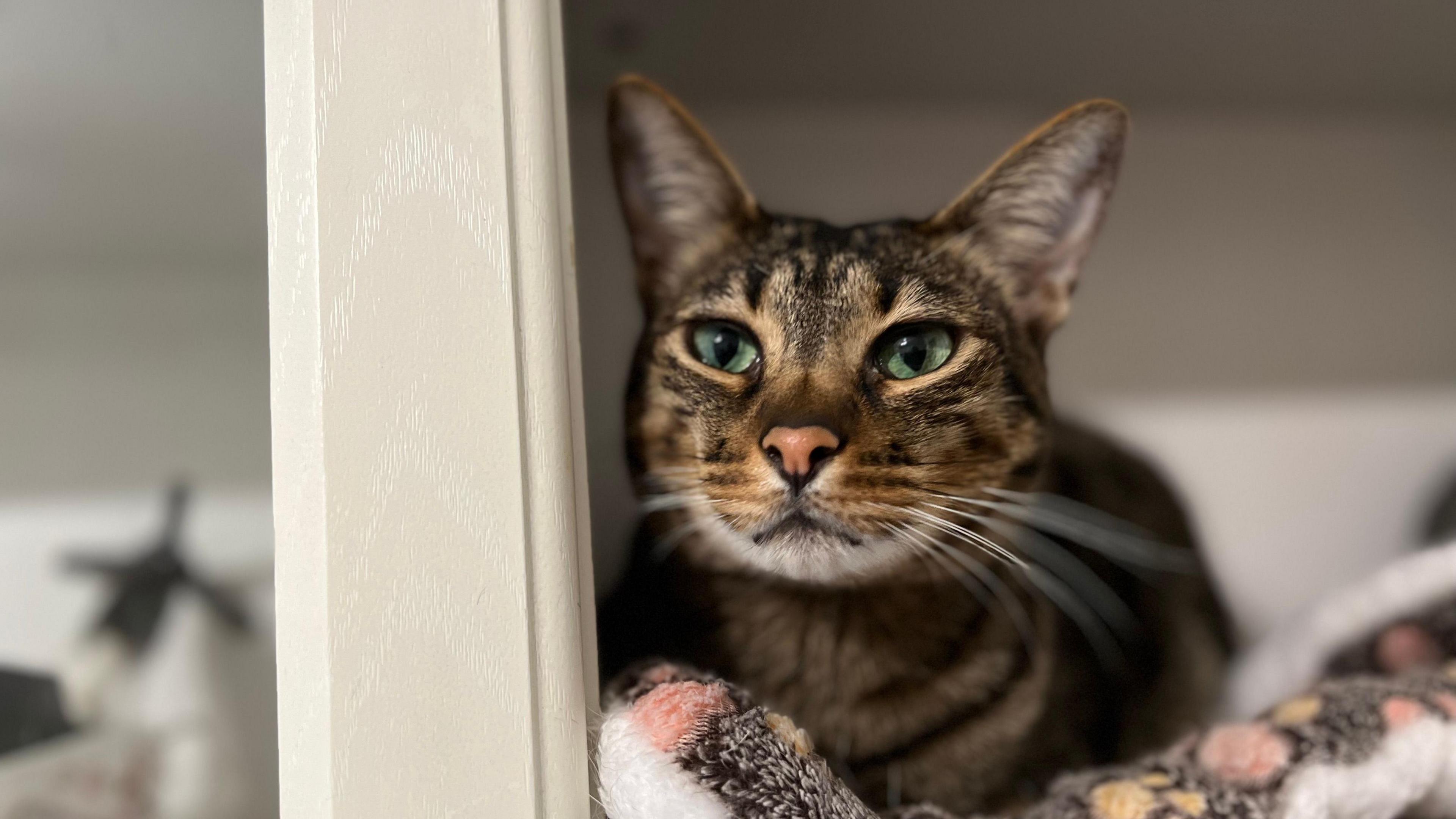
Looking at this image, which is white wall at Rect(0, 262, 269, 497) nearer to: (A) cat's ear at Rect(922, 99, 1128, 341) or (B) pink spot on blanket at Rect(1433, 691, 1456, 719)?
(A) cat's ear at Rect(922, 99, 1128, 341)

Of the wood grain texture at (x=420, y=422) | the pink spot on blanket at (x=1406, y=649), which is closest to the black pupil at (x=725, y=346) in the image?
the wood grain texture at (x=420, y=422)

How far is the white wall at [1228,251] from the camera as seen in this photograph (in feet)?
3.89

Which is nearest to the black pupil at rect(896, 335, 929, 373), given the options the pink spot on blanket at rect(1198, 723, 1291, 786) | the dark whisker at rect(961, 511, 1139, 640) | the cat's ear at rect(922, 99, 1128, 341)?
the cat's ear at rect(922, 99, 1128, 341)

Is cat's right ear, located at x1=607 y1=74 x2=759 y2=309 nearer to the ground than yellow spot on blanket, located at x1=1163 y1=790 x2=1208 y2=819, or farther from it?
farther from it

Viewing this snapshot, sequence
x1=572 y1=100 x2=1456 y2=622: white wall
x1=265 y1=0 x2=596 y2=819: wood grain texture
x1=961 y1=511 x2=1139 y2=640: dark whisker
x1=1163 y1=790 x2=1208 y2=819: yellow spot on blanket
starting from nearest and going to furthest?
1. x1=265 y1=0 x2=596 y2=819: wood grain texture
2. x1=1163 y1=790 x2=1208 y2=819: yellow spot on blanket
3. x1=961 y1=511 x2=1139 y2=640: dark whisker
4. x1=572 y1=100 x2=1456 y2=622: white wall

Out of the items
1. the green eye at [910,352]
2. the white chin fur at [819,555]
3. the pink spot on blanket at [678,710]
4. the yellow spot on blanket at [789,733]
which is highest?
the green eye at [910,352]

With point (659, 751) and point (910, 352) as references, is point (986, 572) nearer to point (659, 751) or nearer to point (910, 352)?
point (910, 352)

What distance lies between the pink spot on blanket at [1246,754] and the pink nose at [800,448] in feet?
1.30

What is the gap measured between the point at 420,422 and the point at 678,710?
244 millimetres

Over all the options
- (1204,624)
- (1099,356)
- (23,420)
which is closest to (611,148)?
(23,420)

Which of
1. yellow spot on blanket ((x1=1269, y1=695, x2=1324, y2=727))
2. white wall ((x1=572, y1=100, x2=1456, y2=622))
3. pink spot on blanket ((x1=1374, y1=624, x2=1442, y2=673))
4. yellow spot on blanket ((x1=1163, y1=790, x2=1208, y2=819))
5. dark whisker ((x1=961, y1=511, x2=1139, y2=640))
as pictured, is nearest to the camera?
yellow spot on blanket ((x1=1163, y1=790, x2=1208, y2=819))

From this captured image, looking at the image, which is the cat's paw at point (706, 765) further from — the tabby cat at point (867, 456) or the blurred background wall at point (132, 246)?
the blurred background wall at point (132, 246)

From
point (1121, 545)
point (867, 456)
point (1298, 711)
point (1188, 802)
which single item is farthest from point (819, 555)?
point (1121, 545)

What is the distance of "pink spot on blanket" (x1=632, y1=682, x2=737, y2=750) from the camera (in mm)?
548
